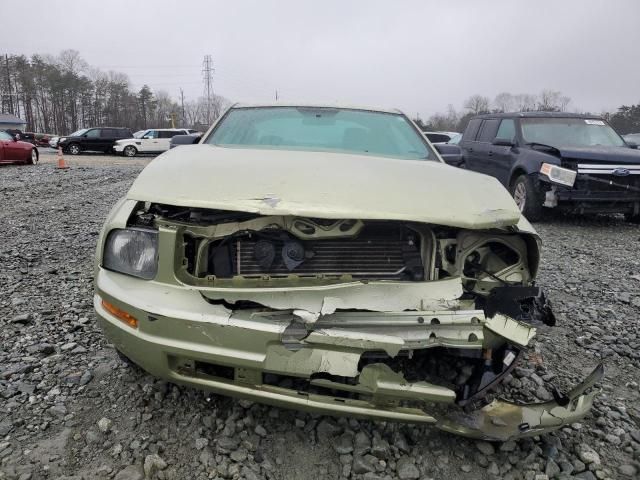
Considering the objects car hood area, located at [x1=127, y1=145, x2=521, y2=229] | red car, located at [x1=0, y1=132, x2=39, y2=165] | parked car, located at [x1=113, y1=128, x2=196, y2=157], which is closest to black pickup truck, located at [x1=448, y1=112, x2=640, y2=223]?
car hood area, located at [x1=127, y1=145, x2=521, y2=229]

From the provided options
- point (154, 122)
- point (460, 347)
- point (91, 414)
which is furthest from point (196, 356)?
point (154, 122)

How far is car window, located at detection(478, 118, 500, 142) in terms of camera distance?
834 cm

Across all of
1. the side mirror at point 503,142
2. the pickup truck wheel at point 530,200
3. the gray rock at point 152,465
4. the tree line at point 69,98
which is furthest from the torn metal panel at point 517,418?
the tree line at point 69,98

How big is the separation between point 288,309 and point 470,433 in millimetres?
872

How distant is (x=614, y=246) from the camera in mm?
5883

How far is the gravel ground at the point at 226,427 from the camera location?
192cm

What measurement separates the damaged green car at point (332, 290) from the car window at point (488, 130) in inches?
259

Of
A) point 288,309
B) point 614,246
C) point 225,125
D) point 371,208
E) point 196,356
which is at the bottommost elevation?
point 614,246

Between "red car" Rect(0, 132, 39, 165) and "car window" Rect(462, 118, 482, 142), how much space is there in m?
13.1

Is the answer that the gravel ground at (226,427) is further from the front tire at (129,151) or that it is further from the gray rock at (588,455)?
the front tire at (129,151)

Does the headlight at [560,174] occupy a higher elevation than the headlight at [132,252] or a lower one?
lower

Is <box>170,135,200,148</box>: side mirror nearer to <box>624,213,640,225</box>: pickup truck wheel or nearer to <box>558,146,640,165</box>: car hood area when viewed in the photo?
<box>558,146,640,165</box>: car hood area

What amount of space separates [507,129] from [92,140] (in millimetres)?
22408

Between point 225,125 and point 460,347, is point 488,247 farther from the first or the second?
point 225,125
